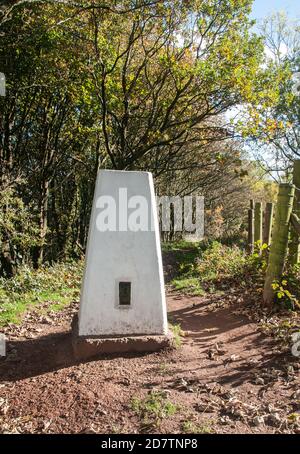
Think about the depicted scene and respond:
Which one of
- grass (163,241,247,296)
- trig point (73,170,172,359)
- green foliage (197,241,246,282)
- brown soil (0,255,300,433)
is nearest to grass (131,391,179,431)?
brown soil (0,255,300,433)

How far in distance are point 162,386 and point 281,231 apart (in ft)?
9.47

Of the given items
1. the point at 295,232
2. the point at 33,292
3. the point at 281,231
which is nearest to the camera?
the point at 281,231

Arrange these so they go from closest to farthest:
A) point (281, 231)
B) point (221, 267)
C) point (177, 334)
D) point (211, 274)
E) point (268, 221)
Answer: point (177, 334) < point (281, 231) < point (268, 221) < point (221, 267) < point (211, 274)

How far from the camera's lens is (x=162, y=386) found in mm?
4180

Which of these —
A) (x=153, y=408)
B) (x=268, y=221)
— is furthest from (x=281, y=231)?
(x=153, y=408)

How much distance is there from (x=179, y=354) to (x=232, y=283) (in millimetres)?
3850

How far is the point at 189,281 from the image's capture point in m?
10.0

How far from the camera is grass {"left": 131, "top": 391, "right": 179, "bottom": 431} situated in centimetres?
357

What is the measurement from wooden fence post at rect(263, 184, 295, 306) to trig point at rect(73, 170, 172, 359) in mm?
1882

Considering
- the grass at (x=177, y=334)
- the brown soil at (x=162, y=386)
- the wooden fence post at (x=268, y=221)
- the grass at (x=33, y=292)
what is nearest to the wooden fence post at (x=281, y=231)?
the brown soil at (x=162, y=386)

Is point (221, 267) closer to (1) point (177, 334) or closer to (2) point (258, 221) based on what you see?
(2) point (258, 221)

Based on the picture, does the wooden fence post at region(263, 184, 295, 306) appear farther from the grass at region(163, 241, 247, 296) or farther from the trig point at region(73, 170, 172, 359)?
the grass at region(163, 241, 247, 296)

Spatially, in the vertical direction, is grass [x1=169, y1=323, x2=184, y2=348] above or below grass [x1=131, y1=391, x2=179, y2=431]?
above

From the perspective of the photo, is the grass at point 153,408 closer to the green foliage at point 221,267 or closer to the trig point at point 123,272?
the trig point at point 123,272
